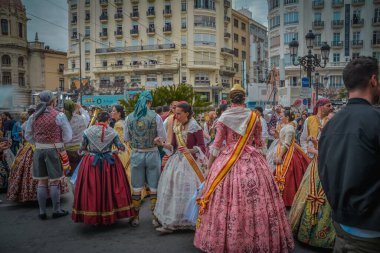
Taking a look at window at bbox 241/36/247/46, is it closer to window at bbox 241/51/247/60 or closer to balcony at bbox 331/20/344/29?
window at bbox 241/51/247/60

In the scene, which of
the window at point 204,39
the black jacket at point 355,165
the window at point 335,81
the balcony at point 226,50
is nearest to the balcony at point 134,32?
the window at point 204,39

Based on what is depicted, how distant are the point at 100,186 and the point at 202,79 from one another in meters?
50.7

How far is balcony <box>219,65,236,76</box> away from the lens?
56594 millimetres

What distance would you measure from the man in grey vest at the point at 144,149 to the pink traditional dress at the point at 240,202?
57.6 inches

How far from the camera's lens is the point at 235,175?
426cm

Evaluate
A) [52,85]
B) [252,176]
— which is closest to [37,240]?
[252,176]

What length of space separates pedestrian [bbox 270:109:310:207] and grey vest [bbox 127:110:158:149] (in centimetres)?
247

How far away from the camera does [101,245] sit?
4.95 meters

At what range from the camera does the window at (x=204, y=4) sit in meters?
55.4

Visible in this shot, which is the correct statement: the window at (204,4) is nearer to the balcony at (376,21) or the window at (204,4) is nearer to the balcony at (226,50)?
the balcony at (226,50)

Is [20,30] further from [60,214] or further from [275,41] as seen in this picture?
[275,41]

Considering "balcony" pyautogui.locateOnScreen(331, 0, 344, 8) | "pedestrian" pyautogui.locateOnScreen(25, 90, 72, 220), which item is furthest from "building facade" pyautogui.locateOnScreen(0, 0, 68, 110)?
"balcony" pyautogui.locateOnScreen(331, 0, 344, 8)

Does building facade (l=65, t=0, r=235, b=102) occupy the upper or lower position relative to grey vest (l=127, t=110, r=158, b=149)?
upper

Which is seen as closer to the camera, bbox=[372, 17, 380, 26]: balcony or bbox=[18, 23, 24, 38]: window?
bbox=[18, 23, 24, 38]: window
